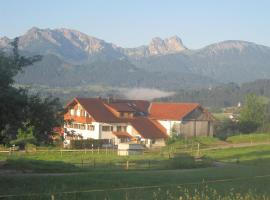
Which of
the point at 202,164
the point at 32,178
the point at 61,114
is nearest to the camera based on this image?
the point at 61,114

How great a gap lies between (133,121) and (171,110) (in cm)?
781

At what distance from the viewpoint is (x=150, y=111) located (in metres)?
94.1

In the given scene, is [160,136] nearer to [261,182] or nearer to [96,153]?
[96,153]

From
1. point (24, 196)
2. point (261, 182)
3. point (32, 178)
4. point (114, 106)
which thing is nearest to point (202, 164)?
point (261, 182)

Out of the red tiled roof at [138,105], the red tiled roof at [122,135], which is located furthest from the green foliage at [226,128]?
the red tiled roof at [122,135]

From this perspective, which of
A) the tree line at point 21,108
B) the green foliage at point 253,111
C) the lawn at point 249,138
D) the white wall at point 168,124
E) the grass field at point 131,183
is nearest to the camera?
the grass field at point 131,183

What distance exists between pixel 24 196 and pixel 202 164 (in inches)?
1057

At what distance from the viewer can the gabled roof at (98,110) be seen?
273ft

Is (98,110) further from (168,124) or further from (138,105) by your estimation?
(138,105)

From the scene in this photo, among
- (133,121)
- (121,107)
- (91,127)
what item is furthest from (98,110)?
(133,121)

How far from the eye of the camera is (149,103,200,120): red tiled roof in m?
87.2

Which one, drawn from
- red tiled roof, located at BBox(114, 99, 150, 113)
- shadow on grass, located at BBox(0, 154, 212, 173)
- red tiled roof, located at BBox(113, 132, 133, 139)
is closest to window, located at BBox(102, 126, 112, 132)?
red tiled roof, located at BBox(113, 132, 133, 139)

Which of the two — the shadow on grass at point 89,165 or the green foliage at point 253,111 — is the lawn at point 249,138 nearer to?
the green foliage at point 253,111

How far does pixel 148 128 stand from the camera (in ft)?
276
